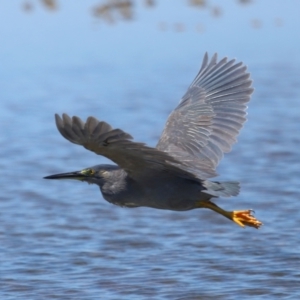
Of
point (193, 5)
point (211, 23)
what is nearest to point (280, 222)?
point (211, 23)

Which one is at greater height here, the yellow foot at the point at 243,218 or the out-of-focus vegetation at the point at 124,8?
the out-of-focus vegetation at the point at 124,8

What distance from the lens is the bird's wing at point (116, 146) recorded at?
4820 mm

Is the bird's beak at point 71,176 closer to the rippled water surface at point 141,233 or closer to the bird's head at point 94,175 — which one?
the bird's head at point 94,175

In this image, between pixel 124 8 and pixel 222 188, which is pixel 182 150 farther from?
pixel 124 8

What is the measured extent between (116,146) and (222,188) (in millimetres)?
847

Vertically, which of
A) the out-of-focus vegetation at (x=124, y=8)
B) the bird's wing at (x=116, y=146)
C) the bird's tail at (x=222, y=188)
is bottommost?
the bird's tail at (x=222, y=188)

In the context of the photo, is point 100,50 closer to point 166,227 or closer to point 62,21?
point 62,21

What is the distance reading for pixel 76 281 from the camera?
638 centimetres

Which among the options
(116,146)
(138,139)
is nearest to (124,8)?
(138,139)

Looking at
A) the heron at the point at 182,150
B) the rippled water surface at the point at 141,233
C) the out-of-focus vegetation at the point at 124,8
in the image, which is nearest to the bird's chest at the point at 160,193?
the heron at the point at 182,150

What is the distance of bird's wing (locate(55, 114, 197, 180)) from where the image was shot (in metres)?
4.82

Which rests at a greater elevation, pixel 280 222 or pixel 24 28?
pixel 24 28

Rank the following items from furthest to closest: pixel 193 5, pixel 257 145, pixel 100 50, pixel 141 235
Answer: pixel 193 5
pixel 100 50
pixel 257 145
pixel 141 235

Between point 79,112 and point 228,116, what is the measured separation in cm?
572
